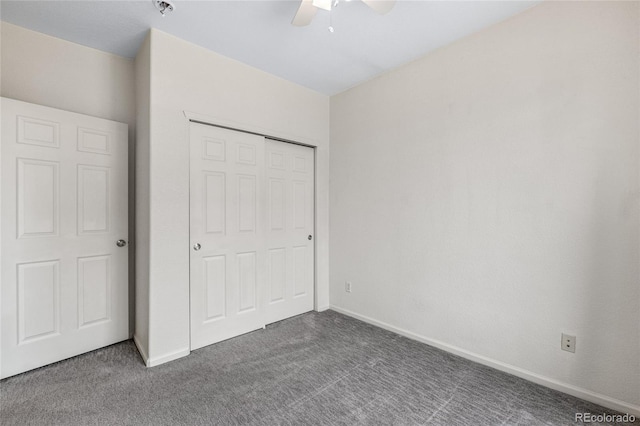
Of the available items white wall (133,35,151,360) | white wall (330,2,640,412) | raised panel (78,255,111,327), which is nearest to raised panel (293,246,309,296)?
white wall (330,2,640,412)

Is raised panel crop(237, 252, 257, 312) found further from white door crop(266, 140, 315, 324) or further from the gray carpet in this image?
the gray carpet

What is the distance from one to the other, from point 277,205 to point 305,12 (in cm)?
188

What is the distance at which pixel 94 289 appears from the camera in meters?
2.43

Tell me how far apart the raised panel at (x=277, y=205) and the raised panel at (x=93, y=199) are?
58.9 inches

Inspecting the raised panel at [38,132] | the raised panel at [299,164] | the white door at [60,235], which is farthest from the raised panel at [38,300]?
the raised panel at [299,164]

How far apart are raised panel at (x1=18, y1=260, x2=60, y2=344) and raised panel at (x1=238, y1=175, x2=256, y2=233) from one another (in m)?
1.49

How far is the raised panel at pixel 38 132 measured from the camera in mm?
2086

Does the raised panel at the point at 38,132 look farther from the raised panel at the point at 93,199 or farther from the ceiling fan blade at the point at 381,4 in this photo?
the ceiling fan blade at the point at 381,4

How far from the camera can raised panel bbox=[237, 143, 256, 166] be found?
2814mm

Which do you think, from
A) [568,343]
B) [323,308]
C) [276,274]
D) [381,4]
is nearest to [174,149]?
[276,274]

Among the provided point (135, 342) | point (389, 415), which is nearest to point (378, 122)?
point (389, 415)

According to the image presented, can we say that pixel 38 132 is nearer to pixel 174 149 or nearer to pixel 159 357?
pixel 174 149

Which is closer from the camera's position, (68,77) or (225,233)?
(68,77)

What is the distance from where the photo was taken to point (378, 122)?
3.06m
